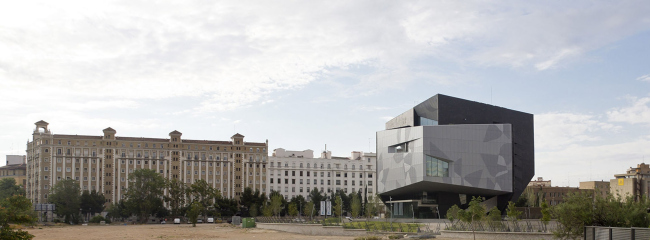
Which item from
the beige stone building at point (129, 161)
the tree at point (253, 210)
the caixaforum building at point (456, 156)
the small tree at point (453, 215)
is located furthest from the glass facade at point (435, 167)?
the beige stone building at point (129, 161)

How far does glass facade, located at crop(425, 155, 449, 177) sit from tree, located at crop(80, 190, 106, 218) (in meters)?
84.8

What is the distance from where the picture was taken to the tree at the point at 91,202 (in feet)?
443

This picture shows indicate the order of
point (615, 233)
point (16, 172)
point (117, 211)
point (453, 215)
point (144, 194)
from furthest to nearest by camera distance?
point (16, 172) < point (117, 211) < point (144, 194) < point (453, 215) < point (615, 233)

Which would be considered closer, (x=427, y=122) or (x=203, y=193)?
(x=427, y=122)

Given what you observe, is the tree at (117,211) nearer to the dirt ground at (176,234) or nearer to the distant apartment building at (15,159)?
the dirt ground at (176,234)

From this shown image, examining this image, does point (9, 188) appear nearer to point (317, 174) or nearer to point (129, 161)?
point (129, 161)

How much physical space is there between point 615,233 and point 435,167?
64.6 metres

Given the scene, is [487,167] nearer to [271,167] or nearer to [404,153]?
[404,153]

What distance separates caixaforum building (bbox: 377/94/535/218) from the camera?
89.4 metres

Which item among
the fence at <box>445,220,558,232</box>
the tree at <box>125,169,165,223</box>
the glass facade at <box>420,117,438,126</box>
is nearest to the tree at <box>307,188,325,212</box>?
the tree at <box>125,169,165,223</box>

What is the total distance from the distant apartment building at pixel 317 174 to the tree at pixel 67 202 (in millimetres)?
54042

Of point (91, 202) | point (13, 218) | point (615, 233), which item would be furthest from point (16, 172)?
point (615, 233)

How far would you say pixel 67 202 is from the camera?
130 m

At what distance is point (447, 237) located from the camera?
5262cm
